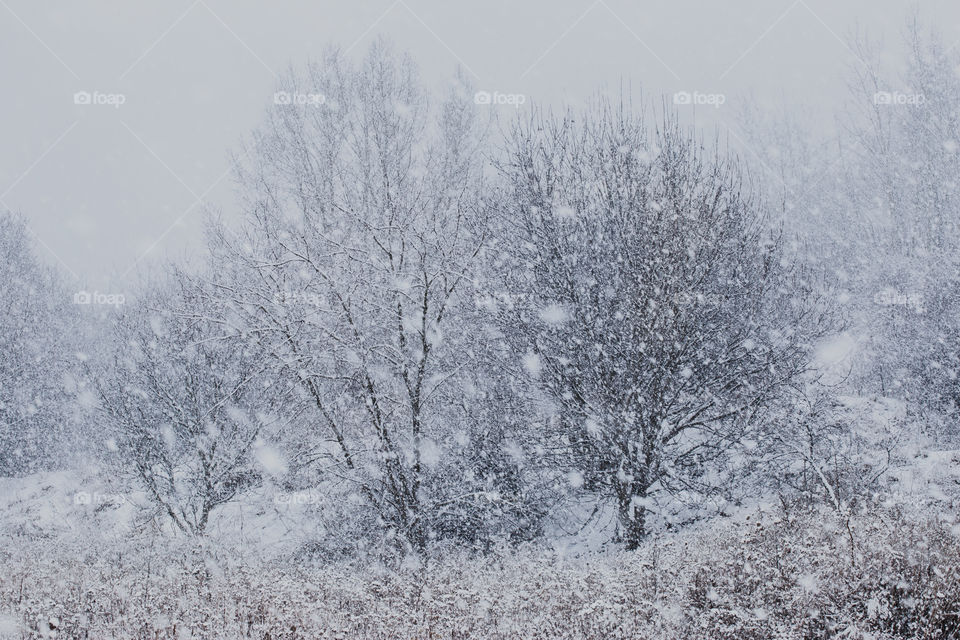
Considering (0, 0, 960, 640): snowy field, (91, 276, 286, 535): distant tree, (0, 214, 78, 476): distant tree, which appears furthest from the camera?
(0, 214, 78, 476): distant tree

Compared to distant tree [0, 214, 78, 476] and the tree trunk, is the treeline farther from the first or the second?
distant tree [0, 214, 78, 476]

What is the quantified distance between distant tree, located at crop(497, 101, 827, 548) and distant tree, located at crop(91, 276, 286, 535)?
5326 mm

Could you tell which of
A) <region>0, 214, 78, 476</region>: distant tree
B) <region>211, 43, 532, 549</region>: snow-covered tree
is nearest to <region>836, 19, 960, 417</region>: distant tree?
<region>211, 43, 532, 549</region>: snow-covered tree

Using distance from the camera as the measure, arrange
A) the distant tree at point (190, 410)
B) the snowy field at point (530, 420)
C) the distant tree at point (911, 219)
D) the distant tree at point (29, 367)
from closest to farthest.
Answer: the snowy field at point (530, 420) → the distant tree at point (190, 410) → the distant tree at point (911, 219) → the distant tree at point (29, 367)

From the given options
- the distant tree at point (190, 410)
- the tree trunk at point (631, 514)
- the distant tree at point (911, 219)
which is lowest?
the tree trunk at point (631, 514)

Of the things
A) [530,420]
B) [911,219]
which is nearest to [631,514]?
[530,420]

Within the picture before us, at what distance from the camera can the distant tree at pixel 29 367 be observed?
73.2 feet

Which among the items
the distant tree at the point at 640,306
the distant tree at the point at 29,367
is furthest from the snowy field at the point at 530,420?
the distant tree at the point at 29,367

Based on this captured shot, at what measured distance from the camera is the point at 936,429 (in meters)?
11.9

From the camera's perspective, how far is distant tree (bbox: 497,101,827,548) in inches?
349

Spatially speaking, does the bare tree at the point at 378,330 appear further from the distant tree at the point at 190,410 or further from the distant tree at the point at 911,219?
the distant tree at the point at 911,219

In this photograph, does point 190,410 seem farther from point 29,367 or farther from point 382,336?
point 29,367

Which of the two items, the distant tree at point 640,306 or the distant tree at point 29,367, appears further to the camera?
the distant tree at point 29,367

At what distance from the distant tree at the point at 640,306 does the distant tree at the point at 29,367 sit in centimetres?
2150
